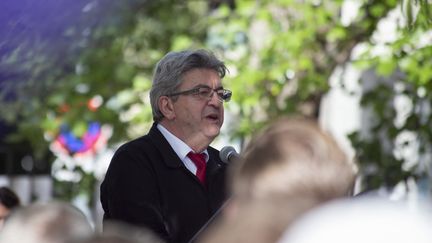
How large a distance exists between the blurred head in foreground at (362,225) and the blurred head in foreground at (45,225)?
1.74ft

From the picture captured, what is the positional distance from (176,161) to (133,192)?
1.00 feet

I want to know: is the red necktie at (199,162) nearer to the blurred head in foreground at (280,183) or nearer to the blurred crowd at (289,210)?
the blurred crowd at (289,210)

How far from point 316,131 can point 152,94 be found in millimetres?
2857

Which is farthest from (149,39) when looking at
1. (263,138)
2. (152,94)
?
(263,138)

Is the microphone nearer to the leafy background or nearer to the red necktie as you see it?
the red necktie

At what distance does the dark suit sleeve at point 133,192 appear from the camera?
5.17 metres

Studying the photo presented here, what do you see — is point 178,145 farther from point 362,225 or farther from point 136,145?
point 362,225

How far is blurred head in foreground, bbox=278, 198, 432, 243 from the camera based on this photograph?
112 inches

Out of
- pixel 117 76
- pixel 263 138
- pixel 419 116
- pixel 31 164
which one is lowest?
pixel 263 138

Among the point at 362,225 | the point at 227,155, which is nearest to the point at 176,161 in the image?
the point at 227,155

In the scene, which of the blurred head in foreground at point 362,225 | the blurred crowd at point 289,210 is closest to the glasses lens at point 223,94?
the blurred crowd at point 289,210

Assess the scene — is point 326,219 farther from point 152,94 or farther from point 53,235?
point 152,94

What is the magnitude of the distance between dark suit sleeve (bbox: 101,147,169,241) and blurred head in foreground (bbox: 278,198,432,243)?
2.24 metres

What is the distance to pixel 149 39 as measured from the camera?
13758mm
